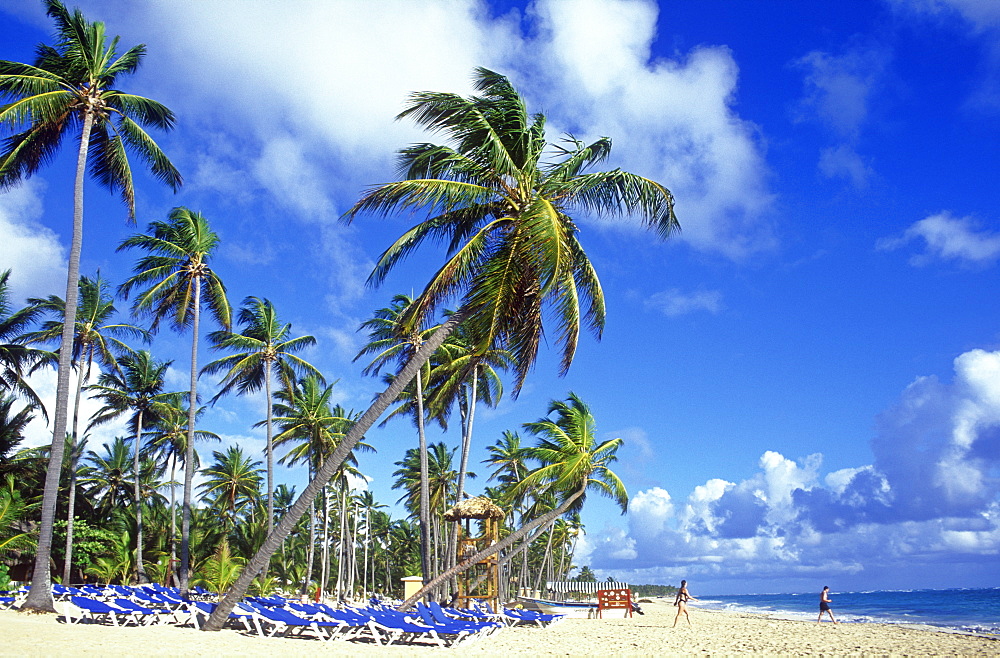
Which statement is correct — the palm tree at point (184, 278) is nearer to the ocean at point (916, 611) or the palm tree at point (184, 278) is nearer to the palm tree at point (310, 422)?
the palm tree at point (310, 422)

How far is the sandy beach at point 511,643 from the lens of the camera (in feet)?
34.8

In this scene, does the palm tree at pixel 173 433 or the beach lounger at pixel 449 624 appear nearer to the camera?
the beach lounger at pixel 449 624

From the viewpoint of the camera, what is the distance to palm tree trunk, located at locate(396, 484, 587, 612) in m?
18.0

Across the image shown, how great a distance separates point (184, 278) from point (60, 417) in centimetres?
930

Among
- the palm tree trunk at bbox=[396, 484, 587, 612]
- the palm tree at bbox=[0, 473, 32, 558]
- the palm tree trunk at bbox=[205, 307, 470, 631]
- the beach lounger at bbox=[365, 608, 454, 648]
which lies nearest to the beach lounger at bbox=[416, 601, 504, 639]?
the beach lounger at bbox=[365, 608, 454, 648]

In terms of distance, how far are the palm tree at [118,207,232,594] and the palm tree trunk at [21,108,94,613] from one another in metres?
6.80

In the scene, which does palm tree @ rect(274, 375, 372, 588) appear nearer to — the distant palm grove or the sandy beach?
the distant palm grove

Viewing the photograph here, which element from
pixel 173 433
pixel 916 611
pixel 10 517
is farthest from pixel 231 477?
pixel 916 611

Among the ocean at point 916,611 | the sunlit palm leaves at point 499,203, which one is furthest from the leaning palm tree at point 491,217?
the ocean at point 916,611

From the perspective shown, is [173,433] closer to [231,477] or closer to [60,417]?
[231,477]

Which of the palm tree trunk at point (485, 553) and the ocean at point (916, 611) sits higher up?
the palm tree trunk at point (485, 553)

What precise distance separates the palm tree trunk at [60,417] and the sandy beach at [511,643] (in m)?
0.69

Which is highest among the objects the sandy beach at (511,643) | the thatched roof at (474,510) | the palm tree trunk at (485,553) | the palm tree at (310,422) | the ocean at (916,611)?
the palm tree at (310,422)

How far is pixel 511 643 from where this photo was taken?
14461 millimetres
